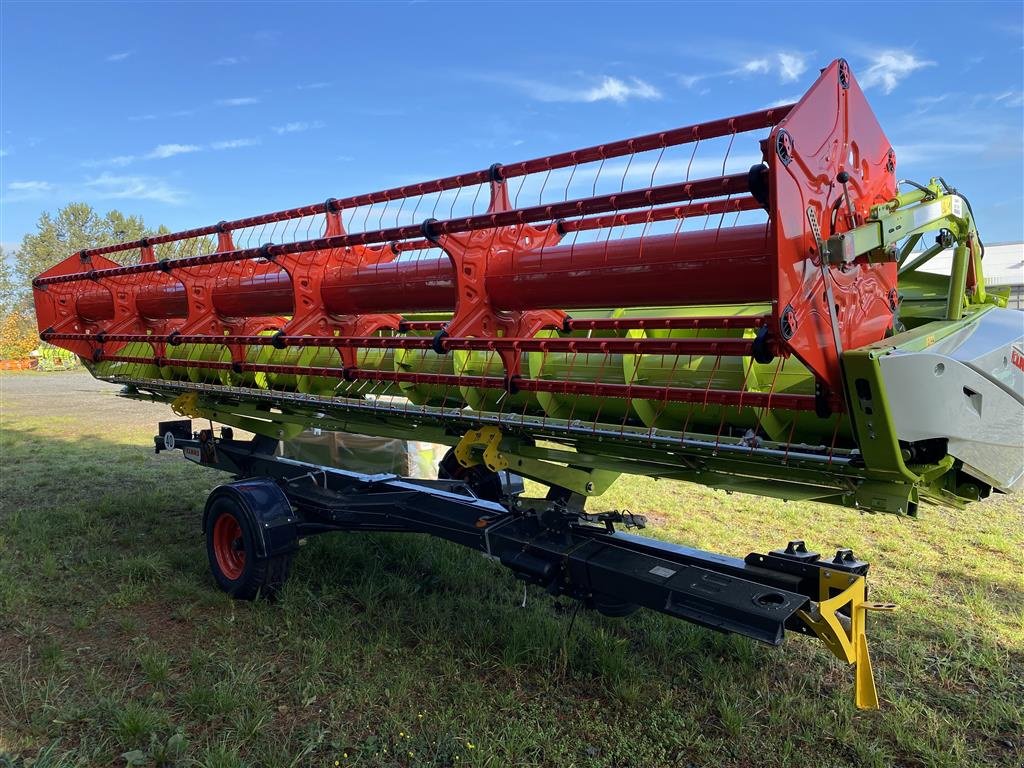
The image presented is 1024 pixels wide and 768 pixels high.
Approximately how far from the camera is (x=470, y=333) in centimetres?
349

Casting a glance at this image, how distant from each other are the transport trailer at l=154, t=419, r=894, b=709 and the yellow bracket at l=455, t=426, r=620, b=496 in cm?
16

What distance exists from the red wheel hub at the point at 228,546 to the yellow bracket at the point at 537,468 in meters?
2.07

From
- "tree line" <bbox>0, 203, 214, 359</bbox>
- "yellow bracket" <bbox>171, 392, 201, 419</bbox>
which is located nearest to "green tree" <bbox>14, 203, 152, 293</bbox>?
"tree line" <bbox>0, 203, 214, 359</bbox>

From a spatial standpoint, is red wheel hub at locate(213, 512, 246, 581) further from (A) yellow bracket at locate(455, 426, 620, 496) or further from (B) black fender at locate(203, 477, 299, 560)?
(A) yellow bracket at locate(455, 426, 620, 496)

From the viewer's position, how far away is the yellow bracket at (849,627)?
8.88ft

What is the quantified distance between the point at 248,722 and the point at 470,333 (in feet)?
6.95

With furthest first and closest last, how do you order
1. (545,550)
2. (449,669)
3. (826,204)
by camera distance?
(449,669)
(545,550)
(826,204)

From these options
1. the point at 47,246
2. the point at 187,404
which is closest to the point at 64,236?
the point at 47,246

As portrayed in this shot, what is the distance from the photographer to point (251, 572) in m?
4.59

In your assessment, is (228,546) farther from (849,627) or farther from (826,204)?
(826,204)

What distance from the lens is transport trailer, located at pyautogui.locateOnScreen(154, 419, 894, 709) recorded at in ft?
9.34

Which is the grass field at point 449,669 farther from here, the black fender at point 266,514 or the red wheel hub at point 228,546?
the black fender at point 266,514

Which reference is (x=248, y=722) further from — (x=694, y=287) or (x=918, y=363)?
(x=918, y=363)

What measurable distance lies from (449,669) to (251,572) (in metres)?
1.61
